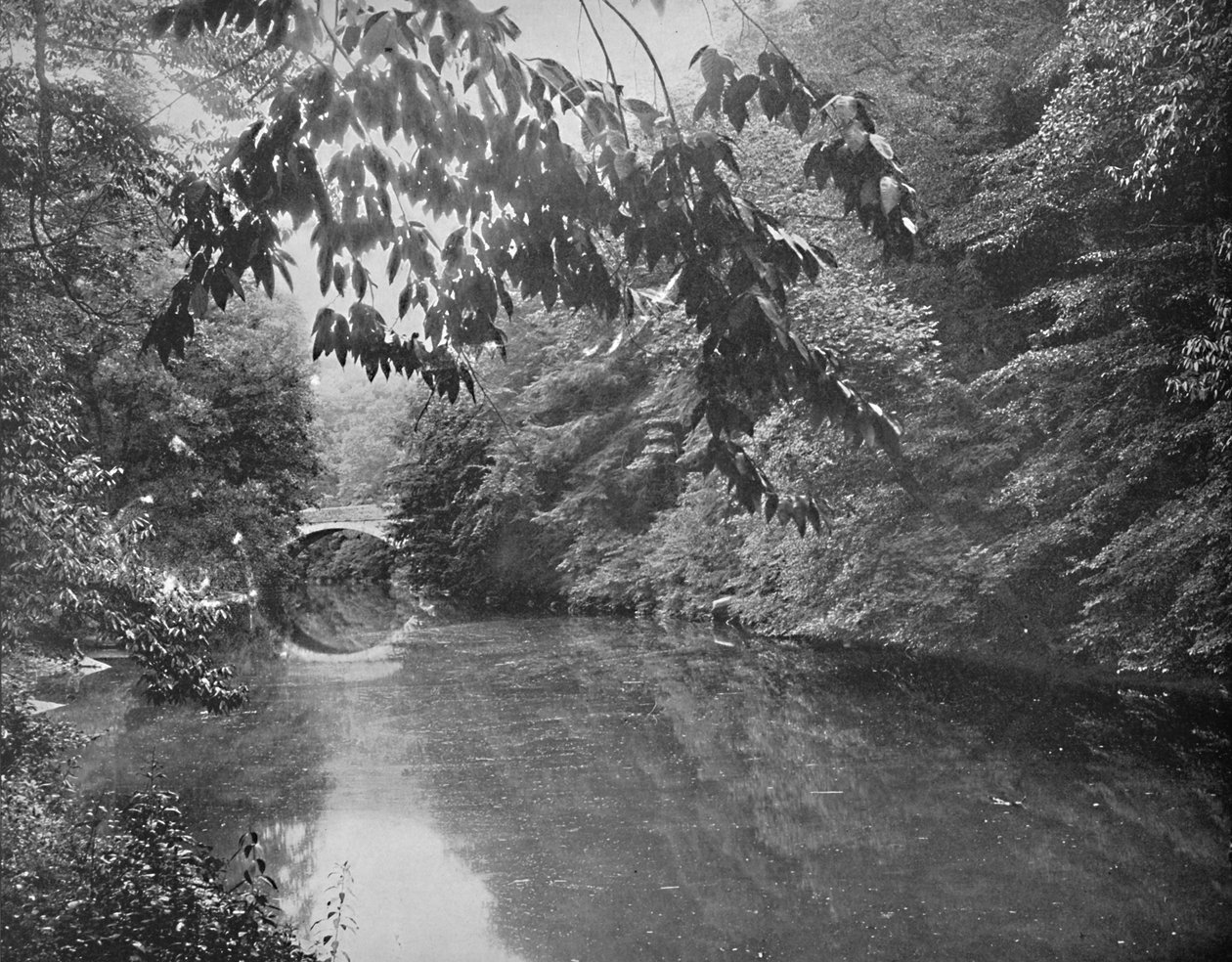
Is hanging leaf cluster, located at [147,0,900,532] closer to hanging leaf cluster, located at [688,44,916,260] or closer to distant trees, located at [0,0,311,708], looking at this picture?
hanging leaf cluster, located at [688,44,916,260]

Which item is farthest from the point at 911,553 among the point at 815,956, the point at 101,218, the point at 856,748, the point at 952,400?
the point at 101,218

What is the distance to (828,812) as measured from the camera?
5.55 m

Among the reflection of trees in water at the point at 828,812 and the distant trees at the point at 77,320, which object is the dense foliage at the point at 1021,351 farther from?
the distant trees at the point at 77,320

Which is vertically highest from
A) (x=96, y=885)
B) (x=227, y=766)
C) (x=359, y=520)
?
(x=96, y=885)

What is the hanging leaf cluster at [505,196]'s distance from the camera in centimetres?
151

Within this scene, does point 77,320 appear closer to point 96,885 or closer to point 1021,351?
point 96,885

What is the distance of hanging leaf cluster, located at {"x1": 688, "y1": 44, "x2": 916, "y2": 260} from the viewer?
151 centimetres

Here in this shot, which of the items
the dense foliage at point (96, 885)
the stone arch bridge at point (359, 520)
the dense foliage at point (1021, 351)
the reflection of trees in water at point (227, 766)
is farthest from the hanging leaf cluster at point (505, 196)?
the stone arch bridge at point (359, 520)

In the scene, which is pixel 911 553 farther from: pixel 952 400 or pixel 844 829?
pixel 844 829

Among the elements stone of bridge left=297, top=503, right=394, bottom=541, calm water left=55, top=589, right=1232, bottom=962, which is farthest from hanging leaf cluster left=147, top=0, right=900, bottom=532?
stone of bridge left=297, top=503, right=394, bottom=541

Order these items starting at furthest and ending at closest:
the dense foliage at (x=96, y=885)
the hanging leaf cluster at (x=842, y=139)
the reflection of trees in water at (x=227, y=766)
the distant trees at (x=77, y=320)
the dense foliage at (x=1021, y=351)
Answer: the dense foliage at (x=1021, y=351) → the reflection of trees in water at (x=227, y=766) → the distant trees at (x=77, y=320) → the dense foliage at (x=96, y=885) → the hanging leaf cluster at (x=842, y=139)

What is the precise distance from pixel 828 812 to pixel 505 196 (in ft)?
15.2

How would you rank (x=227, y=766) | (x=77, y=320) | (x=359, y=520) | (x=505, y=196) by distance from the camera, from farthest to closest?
1. (x=359, y=520)
2. (x=227, y=766)
3. (x=77, y=320)
4. (x=505, y=196)

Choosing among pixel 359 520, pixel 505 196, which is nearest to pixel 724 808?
pixel 505 196
